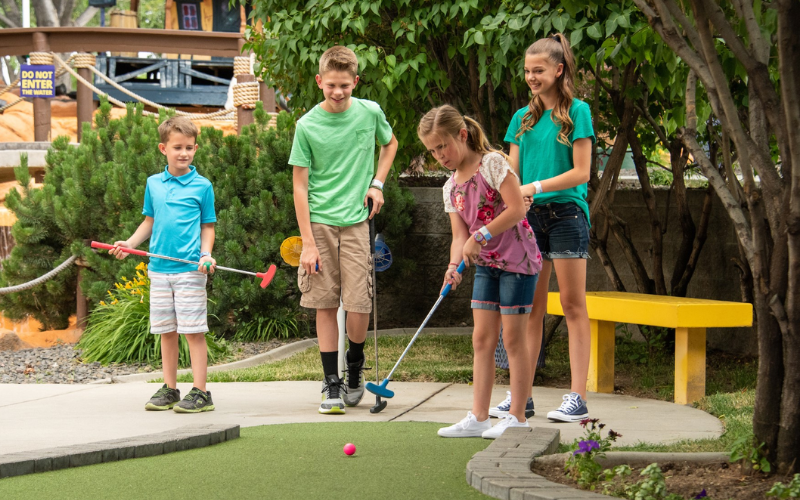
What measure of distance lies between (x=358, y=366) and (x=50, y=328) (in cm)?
546

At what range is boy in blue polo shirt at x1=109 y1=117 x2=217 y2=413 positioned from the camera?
14.9 feet

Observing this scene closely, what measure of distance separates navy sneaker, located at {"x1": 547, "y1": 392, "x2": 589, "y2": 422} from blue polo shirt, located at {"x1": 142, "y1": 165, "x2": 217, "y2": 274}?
190cm

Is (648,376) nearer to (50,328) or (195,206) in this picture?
(195,206)

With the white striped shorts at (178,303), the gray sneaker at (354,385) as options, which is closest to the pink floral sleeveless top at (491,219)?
the gray sneaker at (354,385)

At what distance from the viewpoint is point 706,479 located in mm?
2869

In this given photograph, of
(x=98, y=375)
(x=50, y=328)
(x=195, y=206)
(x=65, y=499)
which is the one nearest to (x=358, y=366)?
(x=195, y=206)

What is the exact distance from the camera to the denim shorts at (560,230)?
→ 159 inches

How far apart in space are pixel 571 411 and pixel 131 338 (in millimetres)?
4037

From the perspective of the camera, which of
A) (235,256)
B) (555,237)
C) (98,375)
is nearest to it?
(555,237)

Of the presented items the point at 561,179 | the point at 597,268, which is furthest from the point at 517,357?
the point at 597,268

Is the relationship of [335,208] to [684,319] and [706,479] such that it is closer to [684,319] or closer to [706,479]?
[684,319]

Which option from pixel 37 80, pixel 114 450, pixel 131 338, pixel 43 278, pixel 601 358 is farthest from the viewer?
pixel 37 80

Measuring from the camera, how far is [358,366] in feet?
15.1

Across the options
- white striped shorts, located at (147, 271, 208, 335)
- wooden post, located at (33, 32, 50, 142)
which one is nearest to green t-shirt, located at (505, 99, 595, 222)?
white striped shorts, located at (147, 271, 208, 335)
